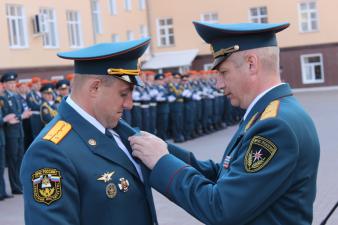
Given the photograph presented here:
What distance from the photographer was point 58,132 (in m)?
2.65

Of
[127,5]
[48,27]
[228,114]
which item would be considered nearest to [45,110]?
[228,114]

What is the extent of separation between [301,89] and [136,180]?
35.7 meters

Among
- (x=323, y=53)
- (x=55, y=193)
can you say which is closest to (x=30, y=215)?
(x=55, y=193)

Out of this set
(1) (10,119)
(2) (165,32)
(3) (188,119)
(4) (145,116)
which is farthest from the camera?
(2) (165,32)

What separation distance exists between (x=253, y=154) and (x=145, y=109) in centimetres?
1389

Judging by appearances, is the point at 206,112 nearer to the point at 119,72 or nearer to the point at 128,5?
the point at 119,72

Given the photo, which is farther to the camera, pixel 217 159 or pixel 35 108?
pixel 35 108

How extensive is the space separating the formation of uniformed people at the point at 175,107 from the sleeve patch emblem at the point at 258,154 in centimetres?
1289

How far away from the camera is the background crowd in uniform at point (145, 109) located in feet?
36.0

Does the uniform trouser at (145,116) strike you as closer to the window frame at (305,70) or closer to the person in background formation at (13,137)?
the person in background formation at (13,137)

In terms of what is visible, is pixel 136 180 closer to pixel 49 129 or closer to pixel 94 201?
pixel 94 201

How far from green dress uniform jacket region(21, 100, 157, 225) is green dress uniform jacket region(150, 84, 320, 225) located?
196mm

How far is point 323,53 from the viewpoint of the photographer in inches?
1438

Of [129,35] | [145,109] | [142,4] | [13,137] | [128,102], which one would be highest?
[142,4]
